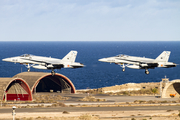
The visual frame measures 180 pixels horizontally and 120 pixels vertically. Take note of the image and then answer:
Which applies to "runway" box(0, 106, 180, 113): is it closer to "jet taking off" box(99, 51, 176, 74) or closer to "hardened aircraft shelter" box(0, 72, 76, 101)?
"jet taking off" box(99, 51, 176, 74)

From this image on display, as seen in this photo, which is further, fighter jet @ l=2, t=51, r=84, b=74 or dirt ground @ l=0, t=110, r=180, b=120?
fighter jet @ l=2, t=51, r=84, b=74

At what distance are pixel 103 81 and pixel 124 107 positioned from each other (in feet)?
296

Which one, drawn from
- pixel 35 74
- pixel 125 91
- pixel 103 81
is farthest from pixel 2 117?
pixel 103 81

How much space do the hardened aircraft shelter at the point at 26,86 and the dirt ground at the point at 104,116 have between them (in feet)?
87.8

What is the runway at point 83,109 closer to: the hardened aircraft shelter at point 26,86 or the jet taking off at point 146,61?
the jet taking off at point 146,61

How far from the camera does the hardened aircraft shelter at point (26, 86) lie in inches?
3598

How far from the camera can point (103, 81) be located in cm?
16812

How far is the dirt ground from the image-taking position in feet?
200

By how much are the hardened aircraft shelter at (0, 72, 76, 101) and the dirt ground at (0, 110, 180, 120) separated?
26767mm

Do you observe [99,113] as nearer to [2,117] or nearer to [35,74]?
[2,117]

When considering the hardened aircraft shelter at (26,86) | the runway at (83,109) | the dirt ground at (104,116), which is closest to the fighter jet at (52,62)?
the hardened aircraft shelter at (26,86)

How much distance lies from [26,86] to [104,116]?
38191 millimetres

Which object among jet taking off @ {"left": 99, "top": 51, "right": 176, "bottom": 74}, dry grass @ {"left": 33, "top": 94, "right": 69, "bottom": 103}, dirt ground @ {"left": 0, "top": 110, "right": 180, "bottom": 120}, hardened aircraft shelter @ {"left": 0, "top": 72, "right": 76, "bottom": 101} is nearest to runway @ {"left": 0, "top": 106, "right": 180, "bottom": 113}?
dirt ground @ {"left": 0, "top": 110, "right": 180, "bottom": 120}

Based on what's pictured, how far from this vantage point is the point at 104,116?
64062 millimetres
